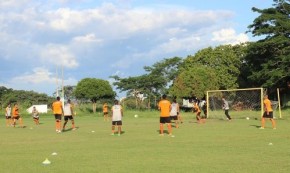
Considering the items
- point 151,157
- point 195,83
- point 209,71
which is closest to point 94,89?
point 195,83

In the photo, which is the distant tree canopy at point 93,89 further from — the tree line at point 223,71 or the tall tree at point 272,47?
the tall tree at point 272,47

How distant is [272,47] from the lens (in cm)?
5309

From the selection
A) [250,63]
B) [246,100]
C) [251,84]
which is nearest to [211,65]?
[251,84]

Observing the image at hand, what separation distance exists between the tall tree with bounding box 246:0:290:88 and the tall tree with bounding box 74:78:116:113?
2512 cm

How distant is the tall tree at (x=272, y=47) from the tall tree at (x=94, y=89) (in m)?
25.1

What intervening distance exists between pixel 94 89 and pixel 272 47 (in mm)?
29392

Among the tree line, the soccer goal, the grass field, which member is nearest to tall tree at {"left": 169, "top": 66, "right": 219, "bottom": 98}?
the tree line

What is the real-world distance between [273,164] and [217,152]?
9.13 feet

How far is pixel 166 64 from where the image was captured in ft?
246

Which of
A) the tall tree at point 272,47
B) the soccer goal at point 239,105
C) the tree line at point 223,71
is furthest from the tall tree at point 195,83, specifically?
the soccer goal at point 239,105

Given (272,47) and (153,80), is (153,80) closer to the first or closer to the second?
(153,80)

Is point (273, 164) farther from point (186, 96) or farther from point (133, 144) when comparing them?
point (186, 96)

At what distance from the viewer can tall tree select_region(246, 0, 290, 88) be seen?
51000 mm

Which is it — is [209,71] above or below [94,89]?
above
